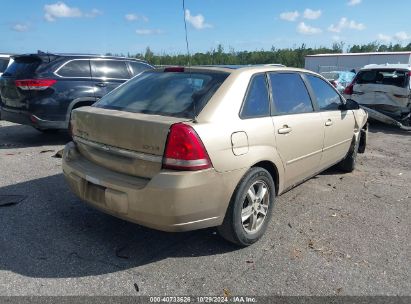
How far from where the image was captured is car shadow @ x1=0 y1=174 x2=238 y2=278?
3215mm

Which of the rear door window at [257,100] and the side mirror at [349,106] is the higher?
the rear door window at [257,100]

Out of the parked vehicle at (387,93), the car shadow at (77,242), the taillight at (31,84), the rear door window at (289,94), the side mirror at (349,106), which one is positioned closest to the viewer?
the car shadow at (77,242)

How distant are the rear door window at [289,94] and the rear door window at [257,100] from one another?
153 millimetres

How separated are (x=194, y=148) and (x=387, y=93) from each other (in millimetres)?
9460

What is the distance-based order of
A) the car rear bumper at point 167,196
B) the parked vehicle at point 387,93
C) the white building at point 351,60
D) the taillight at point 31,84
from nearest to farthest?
the car rear bumper at point 167,196, the taillight at point 31,84, the parked vehicle at point 387,93, the white building at point 351,60

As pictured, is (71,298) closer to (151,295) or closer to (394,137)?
(151,295)

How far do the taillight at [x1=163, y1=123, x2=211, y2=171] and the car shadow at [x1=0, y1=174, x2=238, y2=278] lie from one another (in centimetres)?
91

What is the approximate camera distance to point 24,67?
743cm

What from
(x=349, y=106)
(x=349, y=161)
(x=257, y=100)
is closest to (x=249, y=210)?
(x=257, y=100)

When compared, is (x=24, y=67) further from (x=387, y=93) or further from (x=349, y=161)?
(x=387, y=93)

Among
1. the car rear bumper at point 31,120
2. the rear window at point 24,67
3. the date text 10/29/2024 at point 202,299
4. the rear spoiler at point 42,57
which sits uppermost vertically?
the rear spoiler at point 42,57

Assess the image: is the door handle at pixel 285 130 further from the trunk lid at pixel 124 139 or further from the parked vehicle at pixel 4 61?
the parked vehicle at pixel 4 61

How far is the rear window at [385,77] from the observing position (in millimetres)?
10734

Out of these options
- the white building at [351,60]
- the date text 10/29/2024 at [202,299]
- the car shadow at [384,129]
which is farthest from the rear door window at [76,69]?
the white building at [351,60]
